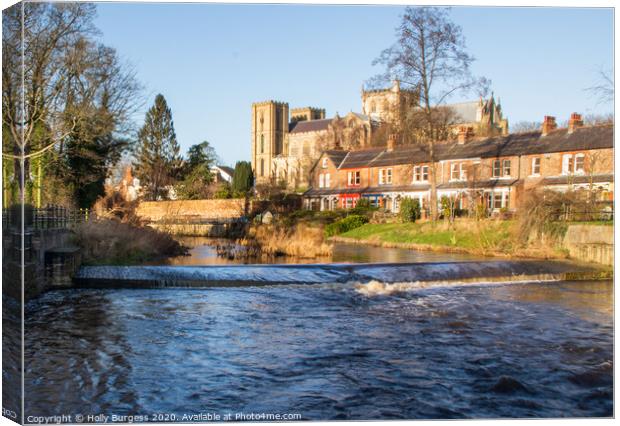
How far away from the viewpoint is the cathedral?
11.4 meters

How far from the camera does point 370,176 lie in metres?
16.9

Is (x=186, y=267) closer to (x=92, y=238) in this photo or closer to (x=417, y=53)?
(x=92, y=238)

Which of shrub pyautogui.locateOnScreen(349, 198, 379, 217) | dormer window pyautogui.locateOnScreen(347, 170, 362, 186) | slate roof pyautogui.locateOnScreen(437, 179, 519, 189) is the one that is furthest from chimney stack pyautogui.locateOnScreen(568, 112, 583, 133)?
shrub pyautogui.locateOnScreen(349, 198, 379, 217)

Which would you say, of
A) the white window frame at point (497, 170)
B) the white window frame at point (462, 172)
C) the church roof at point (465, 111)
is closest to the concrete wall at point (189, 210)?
the church roof at point (465, 111)

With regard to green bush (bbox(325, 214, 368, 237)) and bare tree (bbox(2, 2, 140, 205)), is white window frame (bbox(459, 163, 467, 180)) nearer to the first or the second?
green bush (bbox(325, 214, 368, 237))

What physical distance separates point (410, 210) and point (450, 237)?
1633mm

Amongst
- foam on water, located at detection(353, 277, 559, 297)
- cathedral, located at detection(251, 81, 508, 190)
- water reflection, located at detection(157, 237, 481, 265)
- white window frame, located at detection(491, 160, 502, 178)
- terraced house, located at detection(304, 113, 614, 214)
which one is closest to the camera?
cathedral, located at detection(251, 81, 508, 190)

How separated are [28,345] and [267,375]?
3217mm

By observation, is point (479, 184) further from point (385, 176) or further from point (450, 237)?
point (385, 176)

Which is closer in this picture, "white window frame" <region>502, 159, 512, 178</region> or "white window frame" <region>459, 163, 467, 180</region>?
"white window frame" <region>502, 159, 512, 178</region>

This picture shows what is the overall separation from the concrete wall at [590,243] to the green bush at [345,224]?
5.71 meters

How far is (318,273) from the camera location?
44.2ft

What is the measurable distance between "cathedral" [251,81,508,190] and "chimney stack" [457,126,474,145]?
192 millimetres

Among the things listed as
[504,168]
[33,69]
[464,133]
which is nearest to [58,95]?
[33,69]
